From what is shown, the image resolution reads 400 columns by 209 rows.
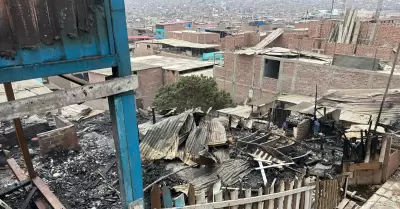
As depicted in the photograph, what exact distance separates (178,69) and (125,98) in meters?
22.2

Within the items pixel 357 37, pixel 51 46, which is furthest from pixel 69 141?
pixel 357 37

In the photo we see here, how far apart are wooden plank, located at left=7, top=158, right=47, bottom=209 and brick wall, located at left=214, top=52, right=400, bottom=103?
15381 millimetres

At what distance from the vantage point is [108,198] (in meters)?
5.50

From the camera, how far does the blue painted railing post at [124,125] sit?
103 inches

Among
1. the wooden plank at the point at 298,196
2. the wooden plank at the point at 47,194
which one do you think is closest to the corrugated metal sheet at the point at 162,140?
the wooden plank at the point at 47,194

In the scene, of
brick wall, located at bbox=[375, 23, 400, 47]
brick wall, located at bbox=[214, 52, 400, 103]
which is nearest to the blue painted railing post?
brick wall, located at bbox=[214, 52, 400, 103]

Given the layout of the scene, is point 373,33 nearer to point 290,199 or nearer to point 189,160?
point 189,160

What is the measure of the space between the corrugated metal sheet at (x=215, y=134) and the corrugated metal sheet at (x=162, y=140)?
72 centimetres

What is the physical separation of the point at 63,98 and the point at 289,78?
1779 cm

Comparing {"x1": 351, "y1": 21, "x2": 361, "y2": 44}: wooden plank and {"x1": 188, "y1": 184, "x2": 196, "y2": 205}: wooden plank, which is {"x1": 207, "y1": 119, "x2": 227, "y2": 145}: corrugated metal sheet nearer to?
{"x1": 188, "y1": 184, "x2": 196, "y2": 205}: wooden plank

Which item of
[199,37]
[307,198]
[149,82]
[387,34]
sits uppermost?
[387,34]

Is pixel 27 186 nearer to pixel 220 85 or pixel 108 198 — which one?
pixel 108 198

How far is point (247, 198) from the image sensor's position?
3584 millimetres

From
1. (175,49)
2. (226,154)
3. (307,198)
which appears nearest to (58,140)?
(226,154)
